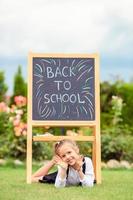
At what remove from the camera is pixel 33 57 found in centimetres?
796

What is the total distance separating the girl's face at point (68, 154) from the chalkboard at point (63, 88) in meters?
0.61

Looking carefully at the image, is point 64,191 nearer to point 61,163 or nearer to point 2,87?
point 61,163

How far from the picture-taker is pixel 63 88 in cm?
795

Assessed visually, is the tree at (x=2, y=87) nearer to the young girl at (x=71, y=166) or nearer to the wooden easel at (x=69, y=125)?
the wooden easel at (x=69, y=125)

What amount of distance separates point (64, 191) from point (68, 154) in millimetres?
498

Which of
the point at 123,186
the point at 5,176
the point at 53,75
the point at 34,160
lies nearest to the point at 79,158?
the point at 123,186

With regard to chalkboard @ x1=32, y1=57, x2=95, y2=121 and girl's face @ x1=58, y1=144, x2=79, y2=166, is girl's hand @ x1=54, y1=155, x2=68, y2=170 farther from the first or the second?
chalkboard @ x1=32, y1=57, x2=95, y2=121

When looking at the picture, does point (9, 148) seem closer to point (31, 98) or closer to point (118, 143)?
point (118, 143)

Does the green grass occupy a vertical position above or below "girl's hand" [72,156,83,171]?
below

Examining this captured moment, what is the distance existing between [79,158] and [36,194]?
846 millimetres

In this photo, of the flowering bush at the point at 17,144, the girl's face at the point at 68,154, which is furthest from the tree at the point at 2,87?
the girl's face at the point at 68,154

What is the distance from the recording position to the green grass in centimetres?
645

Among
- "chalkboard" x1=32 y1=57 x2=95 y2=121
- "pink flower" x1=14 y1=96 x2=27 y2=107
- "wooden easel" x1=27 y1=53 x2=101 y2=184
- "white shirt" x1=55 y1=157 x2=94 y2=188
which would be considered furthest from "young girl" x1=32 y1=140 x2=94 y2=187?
"pink flower" x1=14 y1=96 x2=27 y2=107

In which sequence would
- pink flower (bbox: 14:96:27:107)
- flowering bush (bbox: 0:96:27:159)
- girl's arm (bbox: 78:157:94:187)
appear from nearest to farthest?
1. girl's arm (bbox: 78:157:94:187)
2. flowering bush (bbox: 0:96:27:159)
3. pink flower (bbox: 14:96:27:107)
